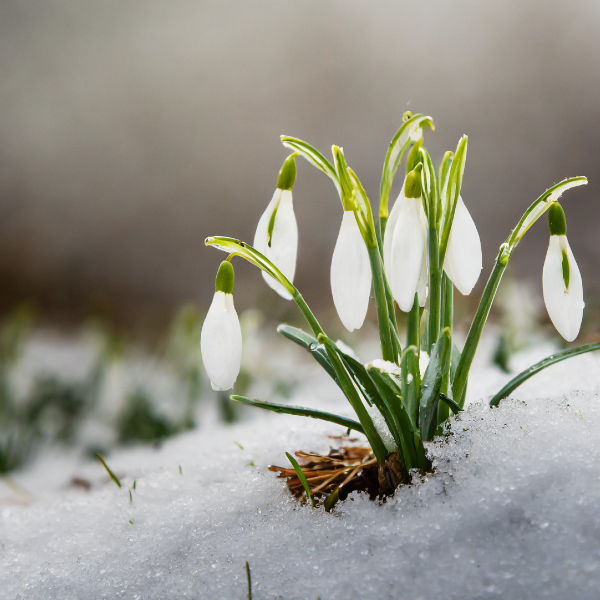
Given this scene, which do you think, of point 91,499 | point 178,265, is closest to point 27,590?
point 91,499

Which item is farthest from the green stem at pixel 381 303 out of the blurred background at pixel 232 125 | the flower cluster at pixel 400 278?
the blurred background at pixel 232 125

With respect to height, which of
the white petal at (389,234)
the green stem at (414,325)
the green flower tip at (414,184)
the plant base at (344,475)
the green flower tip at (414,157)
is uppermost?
the green flower tip at (414,157)

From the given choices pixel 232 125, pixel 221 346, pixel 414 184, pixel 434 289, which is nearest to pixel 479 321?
pixel 434 289

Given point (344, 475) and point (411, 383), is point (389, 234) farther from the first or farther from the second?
point (344, 475)

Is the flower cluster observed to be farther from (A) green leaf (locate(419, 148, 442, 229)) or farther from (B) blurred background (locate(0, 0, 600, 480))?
(B) blurred background (locate(0, 0, 600, 480))

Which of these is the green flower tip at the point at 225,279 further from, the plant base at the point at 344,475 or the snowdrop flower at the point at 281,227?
the plant base at the point at 344,475

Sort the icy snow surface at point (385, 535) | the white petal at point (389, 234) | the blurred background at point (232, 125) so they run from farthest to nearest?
the blurred background at point (232, 125), the white petal at point (389, 234), the icy snow surface at point (385, 535)
